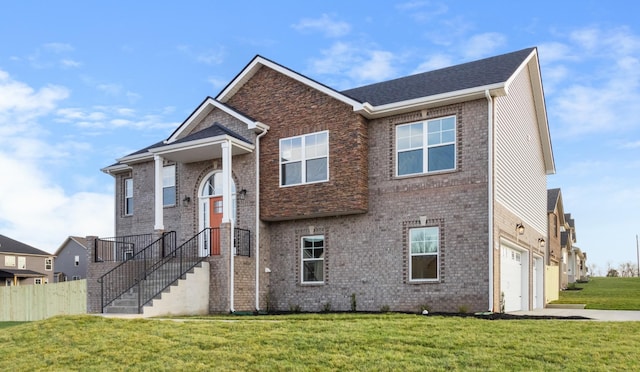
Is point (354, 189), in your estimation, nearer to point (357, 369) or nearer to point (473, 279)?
point (473, 279)

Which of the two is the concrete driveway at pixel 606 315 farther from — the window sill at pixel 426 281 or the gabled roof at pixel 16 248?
the gabled roof at pixel 16 248

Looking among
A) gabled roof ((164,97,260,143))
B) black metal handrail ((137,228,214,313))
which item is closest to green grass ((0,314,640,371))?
black metal handrail ((137,228,214,313))

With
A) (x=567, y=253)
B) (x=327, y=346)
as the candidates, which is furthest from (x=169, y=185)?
(x=567, y=253)

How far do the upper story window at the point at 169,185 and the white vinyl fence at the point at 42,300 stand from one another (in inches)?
262

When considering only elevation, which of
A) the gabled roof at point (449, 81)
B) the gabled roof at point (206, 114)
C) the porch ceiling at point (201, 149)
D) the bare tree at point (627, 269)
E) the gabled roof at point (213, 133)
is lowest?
the bare tree at point (627, 269)

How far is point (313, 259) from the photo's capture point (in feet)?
57.8

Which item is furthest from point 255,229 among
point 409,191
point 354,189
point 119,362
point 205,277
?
point 119,362

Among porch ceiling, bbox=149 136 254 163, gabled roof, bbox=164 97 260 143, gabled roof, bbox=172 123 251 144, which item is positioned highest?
gabled roof, bbox=164 97 260 143

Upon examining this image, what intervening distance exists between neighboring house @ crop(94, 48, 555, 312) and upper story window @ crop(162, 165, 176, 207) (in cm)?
9

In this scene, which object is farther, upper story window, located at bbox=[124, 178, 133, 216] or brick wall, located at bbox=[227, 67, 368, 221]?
upper story window, located at bbox=[124, 178, 133, 216]

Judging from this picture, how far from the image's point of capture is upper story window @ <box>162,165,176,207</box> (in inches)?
812

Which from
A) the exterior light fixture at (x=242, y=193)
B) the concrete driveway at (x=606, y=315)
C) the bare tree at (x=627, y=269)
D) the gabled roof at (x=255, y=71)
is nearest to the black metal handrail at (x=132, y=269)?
the exterior light fixture at (x=242, y=193)

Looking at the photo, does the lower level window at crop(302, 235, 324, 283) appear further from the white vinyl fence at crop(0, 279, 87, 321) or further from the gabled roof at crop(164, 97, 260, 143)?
the white vinyl fence at crop(0, 279, 87, 321)

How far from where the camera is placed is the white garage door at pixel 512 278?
16.8 metres
